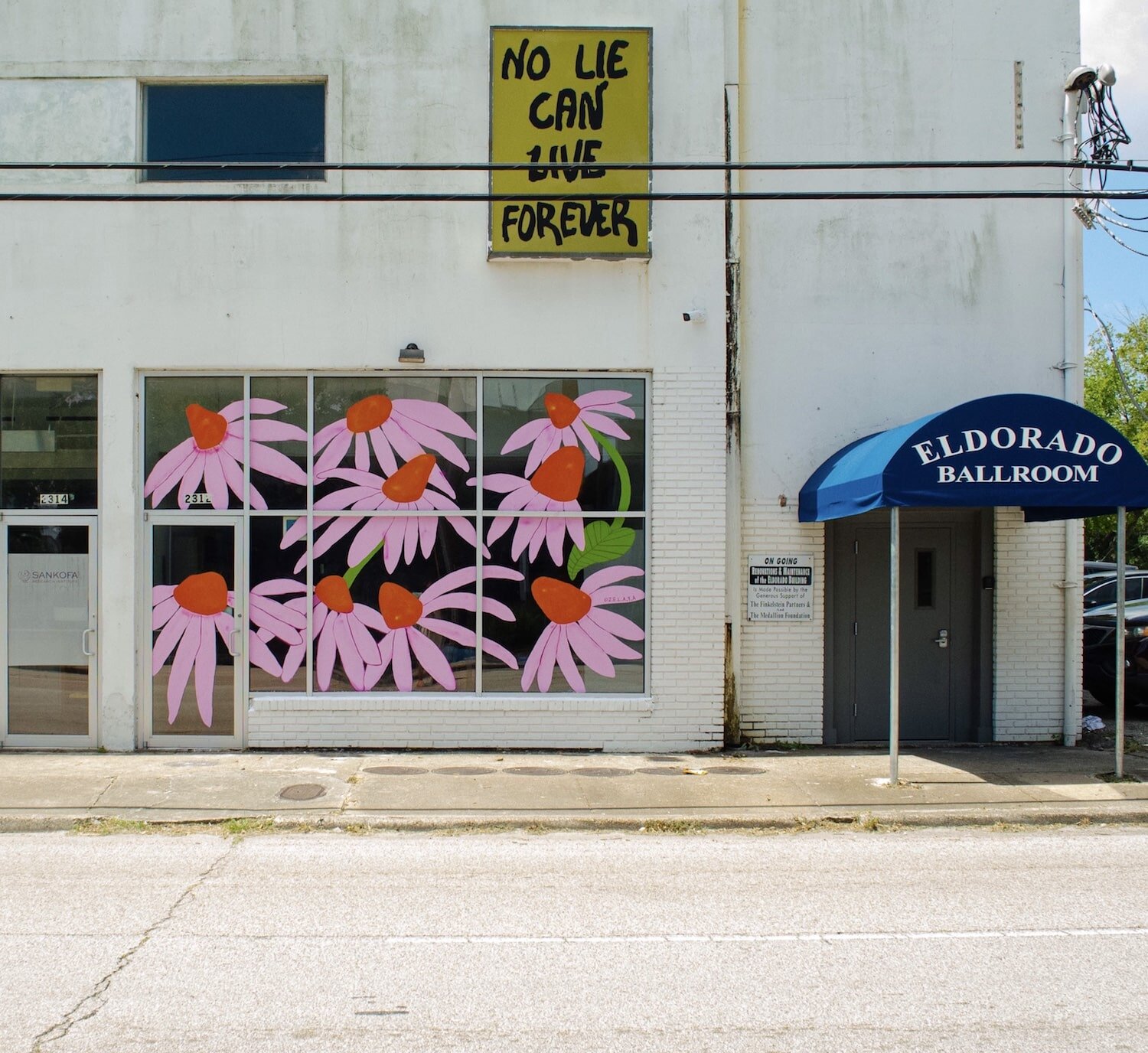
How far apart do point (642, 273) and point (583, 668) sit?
4.12 meters

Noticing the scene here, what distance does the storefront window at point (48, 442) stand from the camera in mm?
10836

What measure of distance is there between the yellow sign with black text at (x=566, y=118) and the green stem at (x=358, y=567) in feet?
10.7

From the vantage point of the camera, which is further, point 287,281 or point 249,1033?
point 287,281

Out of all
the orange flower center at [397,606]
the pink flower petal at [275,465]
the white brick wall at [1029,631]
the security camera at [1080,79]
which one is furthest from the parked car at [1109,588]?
the pink flower petal at [275,465]

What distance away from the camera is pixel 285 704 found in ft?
35.1

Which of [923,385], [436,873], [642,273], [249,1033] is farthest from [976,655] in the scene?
[249,1033]

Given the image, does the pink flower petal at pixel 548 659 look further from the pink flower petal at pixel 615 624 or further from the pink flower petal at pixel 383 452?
the pink flower petal at pixel 383 452

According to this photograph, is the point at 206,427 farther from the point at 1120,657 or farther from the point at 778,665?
the point at 1120,657

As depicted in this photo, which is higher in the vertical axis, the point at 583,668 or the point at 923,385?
the point at 923,385

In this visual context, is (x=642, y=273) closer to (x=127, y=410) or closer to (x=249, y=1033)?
(x=127, y=410)

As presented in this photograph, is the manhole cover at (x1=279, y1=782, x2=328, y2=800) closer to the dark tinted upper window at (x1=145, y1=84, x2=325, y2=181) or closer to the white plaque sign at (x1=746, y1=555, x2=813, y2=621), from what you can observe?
the white plaque sign at (x1=746, y1=555, x2=813, y2=621)

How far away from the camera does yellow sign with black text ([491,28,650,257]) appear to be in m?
10.8

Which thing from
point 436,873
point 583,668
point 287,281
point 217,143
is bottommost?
point 436,873

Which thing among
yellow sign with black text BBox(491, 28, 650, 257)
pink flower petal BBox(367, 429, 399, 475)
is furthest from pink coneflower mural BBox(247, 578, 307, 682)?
yellow sign with black text BBox(491, 28, 650, 257)
